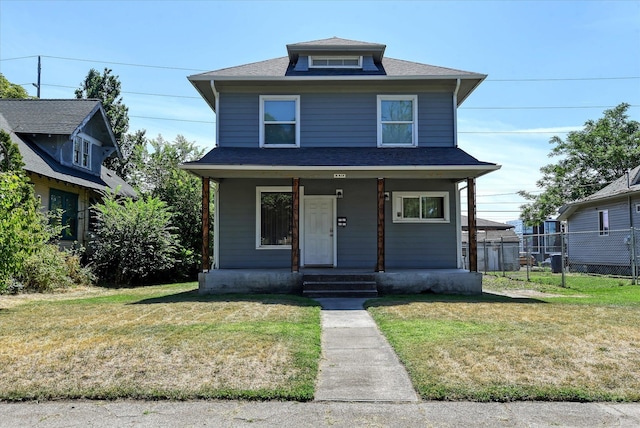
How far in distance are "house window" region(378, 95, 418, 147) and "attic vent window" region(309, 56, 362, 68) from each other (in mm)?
1474

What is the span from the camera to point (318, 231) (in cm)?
1293

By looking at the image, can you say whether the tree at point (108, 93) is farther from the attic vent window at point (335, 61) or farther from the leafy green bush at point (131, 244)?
the attic vent window at point (335, 61)

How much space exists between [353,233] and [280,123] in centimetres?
361

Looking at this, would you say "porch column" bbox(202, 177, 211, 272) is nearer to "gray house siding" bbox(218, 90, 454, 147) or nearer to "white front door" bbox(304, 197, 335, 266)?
"gray house siding" bbox(218, 90, 454, 147)

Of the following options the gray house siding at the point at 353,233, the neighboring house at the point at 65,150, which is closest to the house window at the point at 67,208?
the neighboring house at the point at 65,150

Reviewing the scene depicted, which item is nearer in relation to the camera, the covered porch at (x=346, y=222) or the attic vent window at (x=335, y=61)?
the covered porch at (x=346, y=222)

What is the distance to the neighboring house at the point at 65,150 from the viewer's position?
15.3 m

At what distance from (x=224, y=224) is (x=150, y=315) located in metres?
5.22

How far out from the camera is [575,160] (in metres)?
32.8

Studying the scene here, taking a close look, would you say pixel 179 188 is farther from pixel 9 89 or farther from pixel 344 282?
pixel 9 89

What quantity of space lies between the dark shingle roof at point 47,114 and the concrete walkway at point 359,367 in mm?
14247

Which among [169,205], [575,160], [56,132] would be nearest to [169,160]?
[169,205]

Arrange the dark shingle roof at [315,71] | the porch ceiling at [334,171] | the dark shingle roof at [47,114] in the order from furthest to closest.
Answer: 1. the dark shingle roof at [47,114]
2. the dark shingle roof at [315,71]
3. the porch ceiling at [334,171]

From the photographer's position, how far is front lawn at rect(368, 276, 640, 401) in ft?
13.7
